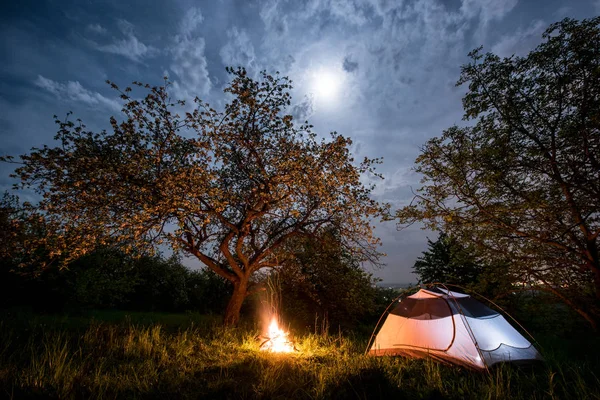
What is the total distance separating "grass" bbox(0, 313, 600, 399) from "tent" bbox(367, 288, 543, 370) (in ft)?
1.40

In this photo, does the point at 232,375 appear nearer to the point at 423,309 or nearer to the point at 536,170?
the point at 423,309

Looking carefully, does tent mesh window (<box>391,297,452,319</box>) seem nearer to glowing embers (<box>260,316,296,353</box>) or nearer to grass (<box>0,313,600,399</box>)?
grass (<box>0,313,600,399</box>)

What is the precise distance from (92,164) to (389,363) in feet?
35.3

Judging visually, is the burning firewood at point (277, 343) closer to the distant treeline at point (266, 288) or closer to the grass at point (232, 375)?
the grass at point (232, 375)

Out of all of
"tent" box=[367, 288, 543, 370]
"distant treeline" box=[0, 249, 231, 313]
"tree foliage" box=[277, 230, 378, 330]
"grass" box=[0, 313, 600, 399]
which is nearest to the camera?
"grass" box=[0, 313, 600, 399]

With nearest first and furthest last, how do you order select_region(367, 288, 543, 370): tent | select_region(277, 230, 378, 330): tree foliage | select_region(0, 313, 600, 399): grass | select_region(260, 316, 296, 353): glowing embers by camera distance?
select_region(0, 313, 600, 399): grass < select_region(367, 288, 543, 370): tent < select_region(260, 316, 296, 353): glowing embers < select_region(277, 230, 378, 330): tree foliage

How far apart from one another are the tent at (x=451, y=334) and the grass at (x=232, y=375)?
0.43 m

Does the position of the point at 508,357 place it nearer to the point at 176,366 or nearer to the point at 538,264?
the point at 538,264

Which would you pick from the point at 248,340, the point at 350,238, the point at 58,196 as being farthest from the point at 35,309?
the point at 350,238

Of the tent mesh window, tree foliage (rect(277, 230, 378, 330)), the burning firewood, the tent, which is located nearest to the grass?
the tent

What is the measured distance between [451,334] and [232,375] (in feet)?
20.0

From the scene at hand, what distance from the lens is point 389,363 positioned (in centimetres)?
741

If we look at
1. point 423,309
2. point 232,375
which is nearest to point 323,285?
point 423,309

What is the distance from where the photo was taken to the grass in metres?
5.07
